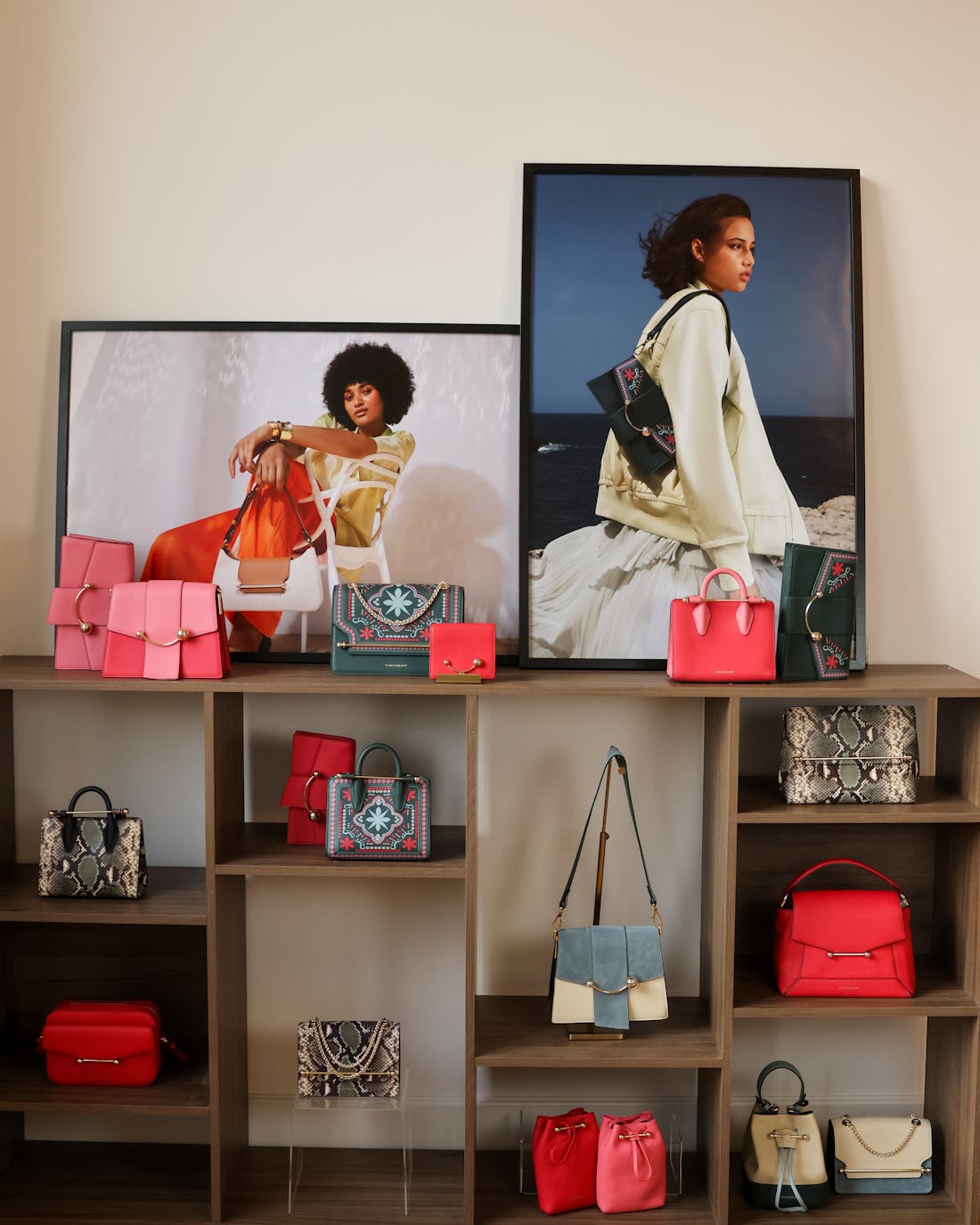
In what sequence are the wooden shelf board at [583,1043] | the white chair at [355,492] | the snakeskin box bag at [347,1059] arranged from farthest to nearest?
the white chair at [355,492] < the snakeskin box bag at [347,1059] < the wooden shelf board at [583,1043]

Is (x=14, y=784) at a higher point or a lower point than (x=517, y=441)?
lower

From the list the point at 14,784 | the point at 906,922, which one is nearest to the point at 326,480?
the point at 14,784

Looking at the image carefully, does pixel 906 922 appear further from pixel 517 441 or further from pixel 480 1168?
pixel 517 441

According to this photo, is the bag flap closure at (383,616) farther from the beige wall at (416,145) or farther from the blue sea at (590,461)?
the beige wall at (416,145)

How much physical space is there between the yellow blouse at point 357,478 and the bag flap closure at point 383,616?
0.82 feet

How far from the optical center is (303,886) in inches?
108

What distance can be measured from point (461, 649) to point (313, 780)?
0.49 metres

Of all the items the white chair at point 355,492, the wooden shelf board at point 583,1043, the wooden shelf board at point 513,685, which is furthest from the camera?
the white chair at point 355,492

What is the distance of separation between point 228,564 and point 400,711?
0.54 meters

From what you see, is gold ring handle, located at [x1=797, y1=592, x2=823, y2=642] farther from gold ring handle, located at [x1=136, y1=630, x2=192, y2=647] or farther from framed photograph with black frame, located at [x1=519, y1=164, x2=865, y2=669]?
gold ring handle, located at [x1=136, y1=630, x2=192, y2=647]

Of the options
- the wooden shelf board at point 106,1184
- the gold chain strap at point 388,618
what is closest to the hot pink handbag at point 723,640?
the gold chain strap at point 388,618

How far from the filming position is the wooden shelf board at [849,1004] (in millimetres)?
2436

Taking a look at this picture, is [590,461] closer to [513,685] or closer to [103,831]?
[513,685]

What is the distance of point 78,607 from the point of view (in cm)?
247
